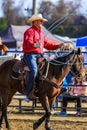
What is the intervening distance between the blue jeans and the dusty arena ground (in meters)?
1.17

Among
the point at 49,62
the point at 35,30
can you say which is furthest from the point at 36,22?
the point at 49,62

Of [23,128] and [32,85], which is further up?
[32,85]

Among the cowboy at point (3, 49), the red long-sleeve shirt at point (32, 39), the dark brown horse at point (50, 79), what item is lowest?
the dark brown horse at point (50, 79)

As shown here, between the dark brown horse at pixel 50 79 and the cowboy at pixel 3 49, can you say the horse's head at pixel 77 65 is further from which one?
the cowboy at pixel 3 49

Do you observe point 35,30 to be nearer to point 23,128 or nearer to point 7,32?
point 23,128

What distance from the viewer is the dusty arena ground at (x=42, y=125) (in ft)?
32.6

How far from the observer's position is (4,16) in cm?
7950

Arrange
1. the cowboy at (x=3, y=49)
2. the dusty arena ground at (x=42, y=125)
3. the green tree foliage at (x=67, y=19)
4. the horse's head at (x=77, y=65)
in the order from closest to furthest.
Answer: the horse's head at (x=77, y=65)
the dusty arena ground at (x=42, y=125)
the cowboy at (x=3, y=49)
the green tree foliage at (x=67, y=19)

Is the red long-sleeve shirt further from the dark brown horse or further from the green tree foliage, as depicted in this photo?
the green tree foliage

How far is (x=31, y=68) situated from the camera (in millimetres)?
8922

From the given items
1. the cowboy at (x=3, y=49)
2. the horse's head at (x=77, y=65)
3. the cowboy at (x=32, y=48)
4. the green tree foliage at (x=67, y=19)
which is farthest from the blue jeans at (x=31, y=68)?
the green tree foliage at (x=67, y=19)

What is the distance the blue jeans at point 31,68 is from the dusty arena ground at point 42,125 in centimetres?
117

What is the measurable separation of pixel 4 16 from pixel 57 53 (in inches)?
2732

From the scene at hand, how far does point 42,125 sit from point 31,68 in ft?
5.64
